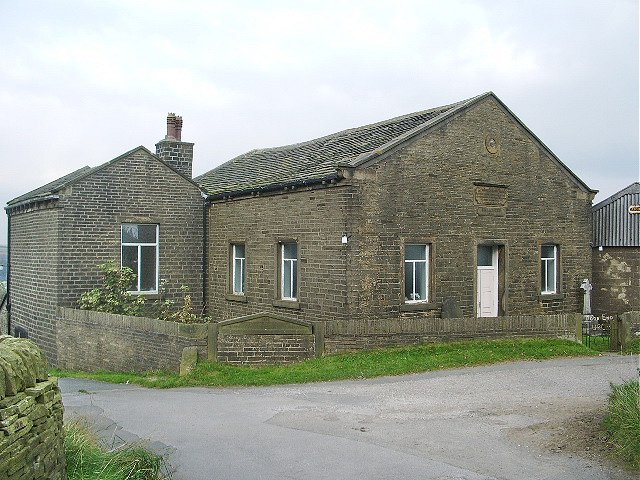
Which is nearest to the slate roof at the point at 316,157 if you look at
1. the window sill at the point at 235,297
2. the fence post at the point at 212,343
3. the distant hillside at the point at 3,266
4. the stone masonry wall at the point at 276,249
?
the stone masonry wall at the point at 276,249

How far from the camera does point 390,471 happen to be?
8.88 m

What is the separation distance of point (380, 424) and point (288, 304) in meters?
9.27

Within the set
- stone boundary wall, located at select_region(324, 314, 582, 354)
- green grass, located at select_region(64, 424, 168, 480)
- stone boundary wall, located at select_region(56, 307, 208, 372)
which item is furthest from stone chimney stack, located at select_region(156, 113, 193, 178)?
green grass, located at select_region(64, 424, 168, 480)

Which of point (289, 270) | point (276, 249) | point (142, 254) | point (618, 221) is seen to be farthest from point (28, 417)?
point (618, 221)

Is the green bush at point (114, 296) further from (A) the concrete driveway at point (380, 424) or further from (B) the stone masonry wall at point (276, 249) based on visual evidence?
(A) the concrete driveway at point (380, 424)

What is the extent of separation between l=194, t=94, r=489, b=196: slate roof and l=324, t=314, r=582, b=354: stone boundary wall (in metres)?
3.96

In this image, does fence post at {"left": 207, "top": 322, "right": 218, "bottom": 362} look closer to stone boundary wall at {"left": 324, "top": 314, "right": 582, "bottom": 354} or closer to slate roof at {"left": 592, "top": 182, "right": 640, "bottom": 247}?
stone boundary wall at {"left": 324, "top": 314, "right": 582, "bottom": 354}

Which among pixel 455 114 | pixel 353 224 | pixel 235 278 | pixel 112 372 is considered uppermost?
pixel 455 114

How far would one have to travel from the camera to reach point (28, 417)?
283 inches

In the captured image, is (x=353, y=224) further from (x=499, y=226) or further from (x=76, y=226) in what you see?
(x=76, y=226)

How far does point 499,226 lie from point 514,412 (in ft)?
32.8

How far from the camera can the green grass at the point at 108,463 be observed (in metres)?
8.03

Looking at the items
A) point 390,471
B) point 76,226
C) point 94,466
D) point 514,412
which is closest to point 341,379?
point 514,412

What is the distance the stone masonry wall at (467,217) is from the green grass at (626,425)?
8.98 meters
